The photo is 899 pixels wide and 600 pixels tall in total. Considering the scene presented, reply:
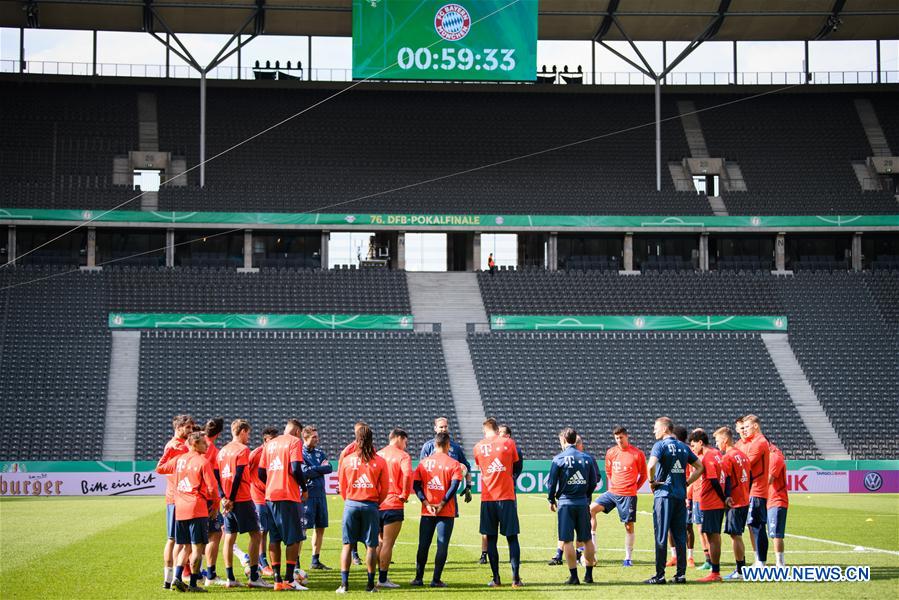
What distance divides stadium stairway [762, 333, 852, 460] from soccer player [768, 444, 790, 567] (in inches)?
1081

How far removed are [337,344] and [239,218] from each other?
310 inches

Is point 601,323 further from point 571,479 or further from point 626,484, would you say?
point 571,479

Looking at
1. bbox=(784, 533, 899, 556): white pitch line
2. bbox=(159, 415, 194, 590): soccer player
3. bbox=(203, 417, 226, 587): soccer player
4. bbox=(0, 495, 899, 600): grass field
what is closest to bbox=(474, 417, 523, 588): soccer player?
bbox=(0, 495, 899, 600): grass field

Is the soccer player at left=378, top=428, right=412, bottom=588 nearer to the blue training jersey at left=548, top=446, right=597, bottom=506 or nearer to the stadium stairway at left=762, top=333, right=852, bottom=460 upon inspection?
the blue training jersey at left=548, top=446, right=597, bottom=506

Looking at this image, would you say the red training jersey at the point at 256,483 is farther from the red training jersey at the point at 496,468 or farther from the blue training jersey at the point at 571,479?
the blue training jersey at the point at 571,479

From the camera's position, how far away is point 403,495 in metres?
15.1

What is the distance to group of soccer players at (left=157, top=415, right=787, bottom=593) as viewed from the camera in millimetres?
14852

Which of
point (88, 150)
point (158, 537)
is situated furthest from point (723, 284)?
point (158, 537)

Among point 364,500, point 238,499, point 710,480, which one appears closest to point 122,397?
point 238,499

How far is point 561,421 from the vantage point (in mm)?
43375

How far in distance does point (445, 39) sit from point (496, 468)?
33.0 meters

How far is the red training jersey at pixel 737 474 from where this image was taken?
53.9 feet

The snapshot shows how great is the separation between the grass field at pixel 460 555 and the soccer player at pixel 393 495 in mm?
528

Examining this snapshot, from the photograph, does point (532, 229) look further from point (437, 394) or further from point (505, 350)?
point (437, 394)
